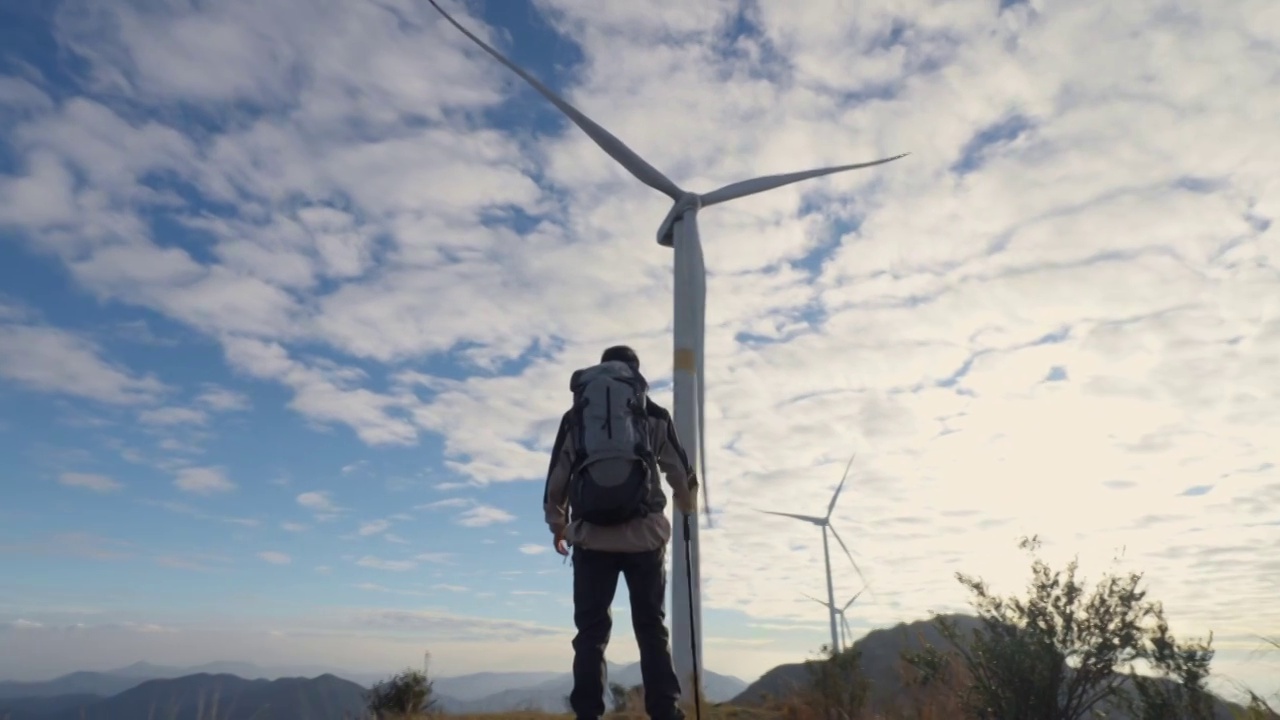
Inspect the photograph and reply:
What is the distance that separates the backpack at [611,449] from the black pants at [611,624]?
29 centimetres

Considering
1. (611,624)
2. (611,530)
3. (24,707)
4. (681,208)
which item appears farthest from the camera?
(681,208)

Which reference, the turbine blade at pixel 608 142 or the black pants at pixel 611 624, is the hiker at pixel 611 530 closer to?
the black pants at pixel 611 624

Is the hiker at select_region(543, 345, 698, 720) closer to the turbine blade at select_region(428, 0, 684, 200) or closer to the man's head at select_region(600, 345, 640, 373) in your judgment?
the man's head at select_region(600, 345, 640, 373)

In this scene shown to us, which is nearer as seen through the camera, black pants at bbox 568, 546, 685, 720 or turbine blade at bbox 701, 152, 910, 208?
black pants at bbox 568, 546, 685, 720

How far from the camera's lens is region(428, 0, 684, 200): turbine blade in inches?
709

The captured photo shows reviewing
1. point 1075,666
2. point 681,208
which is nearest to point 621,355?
point 1075,666

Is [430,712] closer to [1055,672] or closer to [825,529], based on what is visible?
[1055,672]

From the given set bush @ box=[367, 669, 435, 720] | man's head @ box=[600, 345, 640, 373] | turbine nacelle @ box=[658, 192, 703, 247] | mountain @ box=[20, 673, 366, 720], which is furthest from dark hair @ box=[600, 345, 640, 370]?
turbine nacelle @ box=[658, 192, 703, 247]

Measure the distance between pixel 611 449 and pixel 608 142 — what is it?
1444 cm

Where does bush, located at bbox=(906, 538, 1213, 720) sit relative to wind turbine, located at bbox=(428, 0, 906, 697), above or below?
below

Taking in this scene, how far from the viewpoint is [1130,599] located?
7.62 m

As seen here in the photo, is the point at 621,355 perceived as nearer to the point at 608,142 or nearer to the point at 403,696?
the point at 403,696

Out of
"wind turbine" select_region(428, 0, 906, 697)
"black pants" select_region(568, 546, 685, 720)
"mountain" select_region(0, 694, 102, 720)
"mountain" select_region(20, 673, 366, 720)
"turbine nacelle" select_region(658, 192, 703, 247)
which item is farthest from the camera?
"turbine nacelle" select_region(658, 192, 703, 247)

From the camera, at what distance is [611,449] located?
544 centimetres
